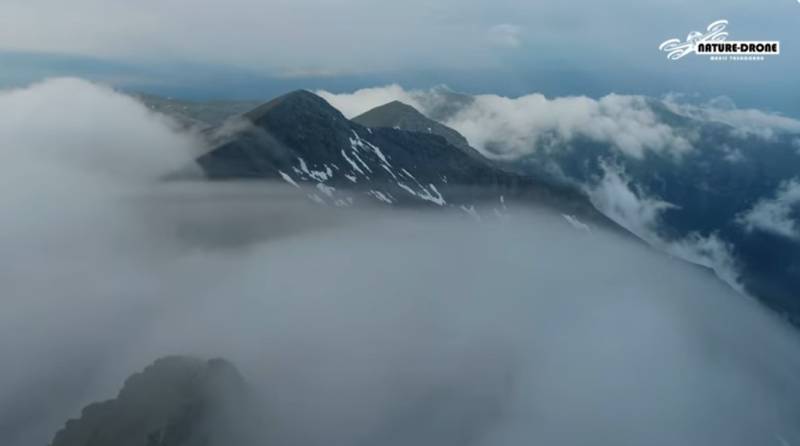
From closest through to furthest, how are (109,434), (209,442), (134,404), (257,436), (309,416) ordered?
(109,434)
(134,404)
(209,442)
(257,436)
(309,416)

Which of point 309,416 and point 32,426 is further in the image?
point 309,416

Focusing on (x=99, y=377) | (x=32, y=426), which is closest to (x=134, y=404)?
(x=32, y=426)

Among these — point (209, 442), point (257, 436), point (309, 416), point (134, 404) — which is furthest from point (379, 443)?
point (134, 404)

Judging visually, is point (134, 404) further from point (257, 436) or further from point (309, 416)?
point (309, 416)

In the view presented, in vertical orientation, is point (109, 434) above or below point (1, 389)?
above

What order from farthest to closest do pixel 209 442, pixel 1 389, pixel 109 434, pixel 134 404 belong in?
pixel 1 389 → pixel 209 442 → pixel 134 404 → pixel 109 434

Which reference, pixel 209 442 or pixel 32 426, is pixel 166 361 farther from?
pixel 32 426

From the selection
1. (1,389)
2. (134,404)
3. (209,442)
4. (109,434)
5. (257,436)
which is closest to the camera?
(109,434)

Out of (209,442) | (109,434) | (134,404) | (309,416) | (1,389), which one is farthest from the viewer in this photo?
(309,416)

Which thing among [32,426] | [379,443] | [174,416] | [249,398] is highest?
[174,416]
